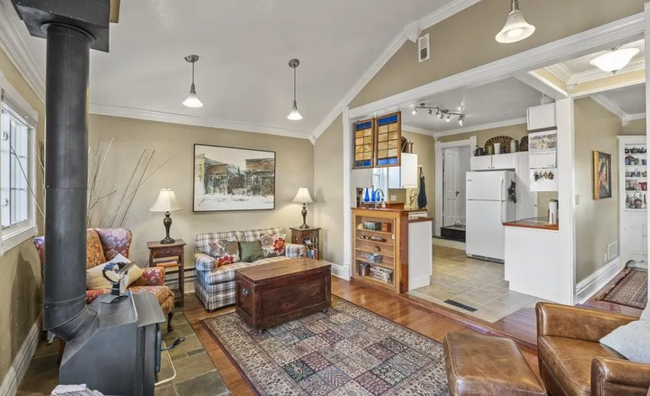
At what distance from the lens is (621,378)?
1.32m

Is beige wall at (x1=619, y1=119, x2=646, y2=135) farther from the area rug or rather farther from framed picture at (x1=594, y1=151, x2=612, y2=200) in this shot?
the area rug

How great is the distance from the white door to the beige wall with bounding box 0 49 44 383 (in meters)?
7.12

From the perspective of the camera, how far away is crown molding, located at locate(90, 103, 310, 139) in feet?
12.4

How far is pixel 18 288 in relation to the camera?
2.31 metres

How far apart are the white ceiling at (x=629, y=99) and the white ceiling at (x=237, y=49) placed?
300cm

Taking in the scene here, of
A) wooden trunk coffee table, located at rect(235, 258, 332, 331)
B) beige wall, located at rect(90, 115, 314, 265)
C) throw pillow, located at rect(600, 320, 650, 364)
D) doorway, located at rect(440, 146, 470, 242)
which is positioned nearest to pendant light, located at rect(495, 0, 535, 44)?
throw pillow, located at rect(600, 320, 650, 364)

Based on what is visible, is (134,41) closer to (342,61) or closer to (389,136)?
(342,61)

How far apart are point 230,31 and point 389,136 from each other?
2.35 metres

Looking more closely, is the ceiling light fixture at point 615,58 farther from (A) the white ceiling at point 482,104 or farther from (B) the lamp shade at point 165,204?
(B) the lamp shade at point 165,204

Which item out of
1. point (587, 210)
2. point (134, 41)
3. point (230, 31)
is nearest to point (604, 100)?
point (587, 210)

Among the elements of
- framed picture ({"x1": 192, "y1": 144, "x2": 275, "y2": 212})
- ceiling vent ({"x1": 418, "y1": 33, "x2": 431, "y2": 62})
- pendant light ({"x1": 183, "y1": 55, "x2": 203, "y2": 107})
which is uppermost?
ceiling vent ({"x1": 418, "y1": 33, "x2": 431, "y2": 62})

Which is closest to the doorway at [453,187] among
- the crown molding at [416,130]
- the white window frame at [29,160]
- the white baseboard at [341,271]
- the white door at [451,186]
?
the white door at [451,186]

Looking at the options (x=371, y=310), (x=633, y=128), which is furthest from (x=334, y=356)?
(x=633, y=128)

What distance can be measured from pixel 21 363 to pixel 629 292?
6497 mm
